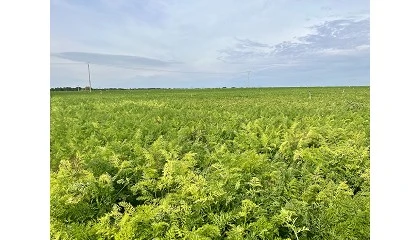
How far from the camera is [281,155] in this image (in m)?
4.77

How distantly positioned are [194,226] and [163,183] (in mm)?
600

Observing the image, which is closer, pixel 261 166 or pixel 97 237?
pixel 97 237

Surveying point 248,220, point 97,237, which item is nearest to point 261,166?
point 248,220

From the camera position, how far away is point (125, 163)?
12.1 feet
